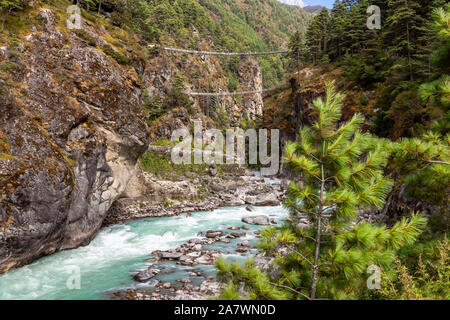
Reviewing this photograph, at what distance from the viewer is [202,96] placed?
62500 mm

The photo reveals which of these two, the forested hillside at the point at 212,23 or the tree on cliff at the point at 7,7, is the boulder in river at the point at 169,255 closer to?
the tree on cliff at the point at 7,7

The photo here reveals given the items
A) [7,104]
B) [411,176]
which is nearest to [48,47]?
[7,104]

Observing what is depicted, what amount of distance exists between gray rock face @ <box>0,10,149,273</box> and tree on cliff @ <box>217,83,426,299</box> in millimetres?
9207

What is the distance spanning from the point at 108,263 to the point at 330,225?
11.4 metres

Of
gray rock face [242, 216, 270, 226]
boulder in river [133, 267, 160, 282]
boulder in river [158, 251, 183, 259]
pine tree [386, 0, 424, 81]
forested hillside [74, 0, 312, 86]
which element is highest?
forested hillside [74, 0, 312, 86]

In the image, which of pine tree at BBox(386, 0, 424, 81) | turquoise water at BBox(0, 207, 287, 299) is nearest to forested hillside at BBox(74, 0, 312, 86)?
turquoise water at BBox(0, 207, 287, 299)

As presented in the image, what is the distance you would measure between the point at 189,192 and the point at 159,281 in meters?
15.1

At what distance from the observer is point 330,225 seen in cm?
380

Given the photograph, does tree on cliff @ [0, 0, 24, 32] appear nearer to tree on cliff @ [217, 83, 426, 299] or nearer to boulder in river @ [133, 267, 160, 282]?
boulder in river @ [133, 267, 160, 282]

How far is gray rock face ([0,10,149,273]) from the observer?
946 centimetres

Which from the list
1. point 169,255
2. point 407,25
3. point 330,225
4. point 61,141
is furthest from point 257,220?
point 407,25

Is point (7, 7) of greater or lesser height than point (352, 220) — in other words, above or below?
above

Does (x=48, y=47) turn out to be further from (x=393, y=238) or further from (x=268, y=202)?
(x=268, y=202)

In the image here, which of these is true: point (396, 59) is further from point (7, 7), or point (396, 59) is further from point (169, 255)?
Answer: point (7, 7)
